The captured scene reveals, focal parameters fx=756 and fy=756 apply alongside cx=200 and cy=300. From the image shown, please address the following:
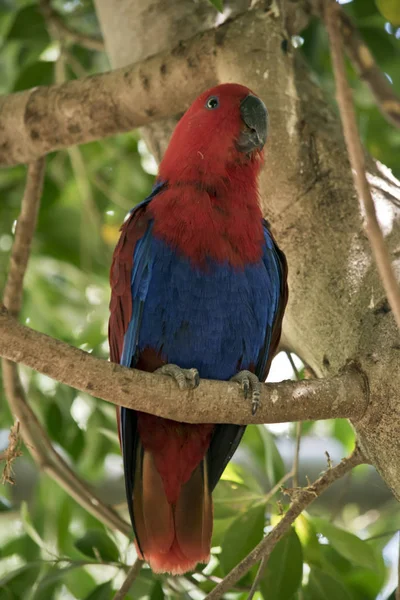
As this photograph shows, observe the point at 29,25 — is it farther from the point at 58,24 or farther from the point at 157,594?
the point at 157,594

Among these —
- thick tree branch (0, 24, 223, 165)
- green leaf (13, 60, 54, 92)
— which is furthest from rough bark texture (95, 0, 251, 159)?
green leaf (13, 60, 54, 92)

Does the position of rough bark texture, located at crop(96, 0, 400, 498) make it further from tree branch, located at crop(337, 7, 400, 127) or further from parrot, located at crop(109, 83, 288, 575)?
tree branch, located at crop(337, 7, 400, 127)

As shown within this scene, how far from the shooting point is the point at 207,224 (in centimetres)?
222

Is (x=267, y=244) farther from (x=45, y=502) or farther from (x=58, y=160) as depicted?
(x=58, y=160)

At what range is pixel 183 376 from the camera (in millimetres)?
1842

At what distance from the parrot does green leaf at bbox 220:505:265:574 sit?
61 mm

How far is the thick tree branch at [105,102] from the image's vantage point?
2553 millimetres

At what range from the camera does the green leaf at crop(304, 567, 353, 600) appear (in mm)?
2158

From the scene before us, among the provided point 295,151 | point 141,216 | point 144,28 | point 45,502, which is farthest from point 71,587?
point 144,28

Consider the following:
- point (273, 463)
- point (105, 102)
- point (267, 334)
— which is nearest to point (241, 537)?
point (273, 463)

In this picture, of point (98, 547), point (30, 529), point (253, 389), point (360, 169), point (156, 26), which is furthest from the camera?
point (156, 26)

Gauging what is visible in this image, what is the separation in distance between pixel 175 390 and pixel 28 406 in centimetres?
113

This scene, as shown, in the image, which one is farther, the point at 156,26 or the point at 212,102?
the point at 156,26

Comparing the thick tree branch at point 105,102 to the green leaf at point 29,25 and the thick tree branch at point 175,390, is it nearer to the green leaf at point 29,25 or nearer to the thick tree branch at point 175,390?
the green leaf at point 29,25
